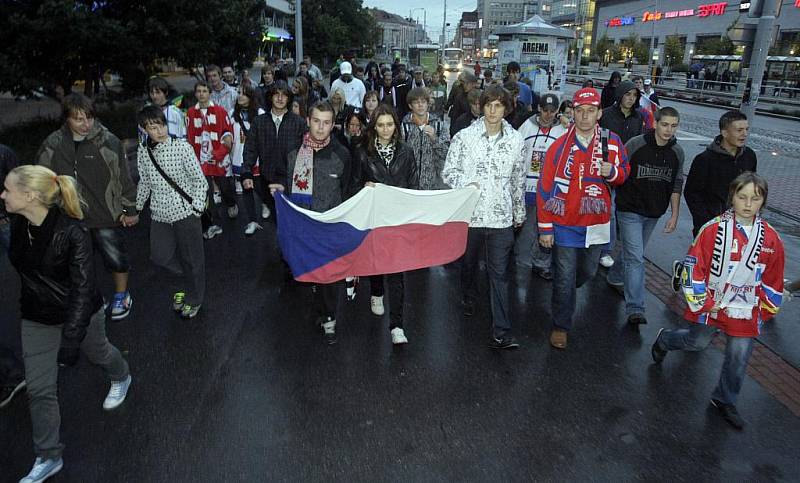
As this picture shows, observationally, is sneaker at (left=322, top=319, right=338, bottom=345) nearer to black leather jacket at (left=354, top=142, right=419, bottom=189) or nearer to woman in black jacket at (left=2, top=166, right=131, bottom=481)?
black leather jacket at (left=354, top=142, right=419, bottom=189)

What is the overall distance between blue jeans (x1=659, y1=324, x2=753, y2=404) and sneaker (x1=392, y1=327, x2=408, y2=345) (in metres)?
2.19

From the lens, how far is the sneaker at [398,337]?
5057 millimetres

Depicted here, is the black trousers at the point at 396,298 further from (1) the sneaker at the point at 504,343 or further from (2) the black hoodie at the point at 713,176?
(2) the black hoodie at the point at 713,176

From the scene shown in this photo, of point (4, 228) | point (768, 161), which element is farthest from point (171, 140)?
point (768, 161)

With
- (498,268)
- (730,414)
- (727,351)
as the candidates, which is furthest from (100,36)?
(730,414)

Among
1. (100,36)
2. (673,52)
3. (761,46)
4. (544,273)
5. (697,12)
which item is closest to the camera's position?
(544,273)

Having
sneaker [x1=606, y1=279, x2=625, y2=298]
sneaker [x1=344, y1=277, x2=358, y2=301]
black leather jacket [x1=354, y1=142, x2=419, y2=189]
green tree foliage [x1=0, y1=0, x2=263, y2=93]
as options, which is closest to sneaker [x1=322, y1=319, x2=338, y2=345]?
sneaker [x1=344, y1=277, x2=358, y2=301]

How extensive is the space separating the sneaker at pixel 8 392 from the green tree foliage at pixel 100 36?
9040mm

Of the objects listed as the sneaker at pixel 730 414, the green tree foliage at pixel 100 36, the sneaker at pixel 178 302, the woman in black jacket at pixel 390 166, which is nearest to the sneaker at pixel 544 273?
the woman in black jacket at pixel 390 166

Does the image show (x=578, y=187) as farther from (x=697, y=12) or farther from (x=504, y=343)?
(x=697, y=12)

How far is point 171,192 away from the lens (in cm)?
515

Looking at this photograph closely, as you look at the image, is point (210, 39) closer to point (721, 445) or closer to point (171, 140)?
point (171, 140)

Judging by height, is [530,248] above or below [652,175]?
below

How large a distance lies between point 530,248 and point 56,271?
578 centimetres
